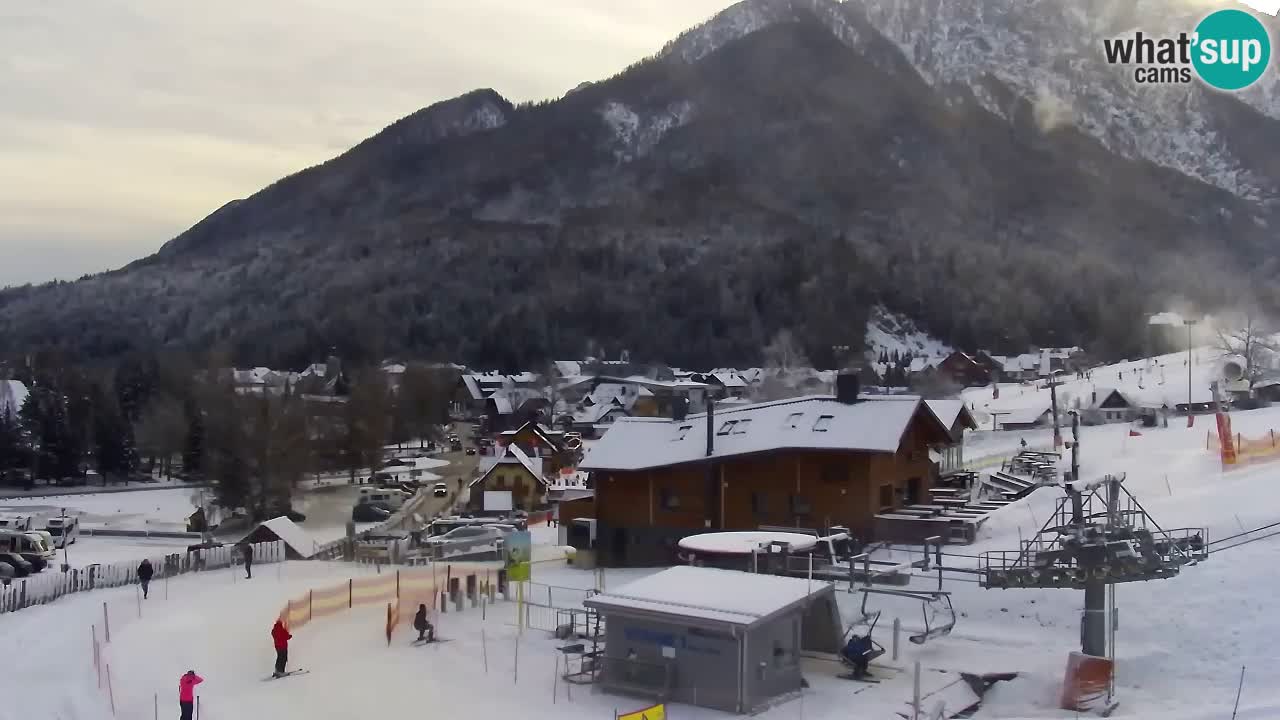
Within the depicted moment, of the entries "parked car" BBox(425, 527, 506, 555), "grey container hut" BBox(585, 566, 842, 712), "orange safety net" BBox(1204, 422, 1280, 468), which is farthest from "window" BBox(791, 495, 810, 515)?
"orange safety net" BBox(1204, 422, 1280, 468)

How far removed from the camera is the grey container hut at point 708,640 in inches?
768

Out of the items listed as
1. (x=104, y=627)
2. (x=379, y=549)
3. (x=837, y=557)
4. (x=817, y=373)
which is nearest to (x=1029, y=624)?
(x=837, y=557)

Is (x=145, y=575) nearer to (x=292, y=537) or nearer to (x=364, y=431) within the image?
(x=292, y=537)

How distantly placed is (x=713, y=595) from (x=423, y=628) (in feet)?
23.6

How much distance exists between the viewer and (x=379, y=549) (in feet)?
133

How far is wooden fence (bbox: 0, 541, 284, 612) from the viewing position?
2859 centimetres

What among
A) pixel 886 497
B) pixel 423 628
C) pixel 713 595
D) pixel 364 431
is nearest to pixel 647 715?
pixel 713 595

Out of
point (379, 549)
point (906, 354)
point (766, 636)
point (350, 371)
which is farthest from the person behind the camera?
point (906, 354)

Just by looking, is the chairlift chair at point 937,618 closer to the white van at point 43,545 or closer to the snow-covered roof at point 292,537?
the snow-covered roof at point 292,537

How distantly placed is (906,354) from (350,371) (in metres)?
82.8

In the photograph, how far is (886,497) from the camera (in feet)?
108

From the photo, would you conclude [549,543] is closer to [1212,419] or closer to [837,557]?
[837,557]

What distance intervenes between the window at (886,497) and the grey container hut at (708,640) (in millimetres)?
11336

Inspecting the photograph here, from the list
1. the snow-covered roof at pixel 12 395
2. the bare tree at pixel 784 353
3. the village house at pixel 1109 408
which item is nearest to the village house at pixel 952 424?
the village house at pixel 1109 408
